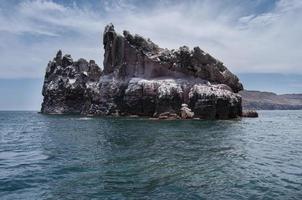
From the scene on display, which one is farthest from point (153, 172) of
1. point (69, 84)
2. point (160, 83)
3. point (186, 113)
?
point (69, 84)

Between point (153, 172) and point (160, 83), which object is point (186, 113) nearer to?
point (160, 83)

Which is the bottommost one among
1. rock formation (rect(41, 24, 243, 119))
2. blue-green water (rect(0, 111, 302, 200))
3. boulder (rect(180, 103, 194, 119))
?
blue-green water (rect(0, 111, 302, 200))

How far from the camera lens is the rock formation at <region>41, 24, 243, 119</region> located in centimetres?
8344

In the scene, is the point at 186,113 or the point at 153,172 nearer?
the point at 153,172

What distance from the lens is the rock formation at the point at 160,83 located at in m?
83.4

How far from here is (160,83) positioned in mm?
90312

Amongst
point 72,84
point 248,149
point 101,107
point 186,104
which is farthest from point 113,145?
point 72,84

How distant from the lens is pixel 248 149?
31.8 meters

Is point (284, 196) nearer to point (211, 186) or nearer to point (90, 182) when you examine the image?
point (211, 186)

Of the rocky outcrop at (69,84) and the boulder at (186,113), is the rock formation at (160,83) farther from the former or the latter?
the rocky outcrop at (69,84)

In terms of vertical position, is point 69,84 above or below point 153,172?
above

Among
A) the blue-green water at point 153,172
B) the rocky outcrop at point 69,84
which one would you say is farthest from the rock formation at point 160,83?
the blue-green water at point 153,172

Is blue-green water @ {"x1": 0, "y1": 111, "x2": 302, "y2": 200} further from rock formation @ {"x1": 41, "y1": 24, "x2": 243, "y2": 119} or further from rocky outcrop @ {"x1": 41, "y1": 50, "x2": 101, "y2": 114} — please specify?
rocky outcrop @ {"x1": 41, "y1": 50, "x2": 101, "y2": 114}

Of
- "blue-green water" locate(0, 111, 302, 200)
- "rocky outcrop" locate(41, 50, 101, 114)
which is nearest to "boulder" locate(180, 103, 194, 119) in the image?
"blue-green water" locate(0, 111, 302, 200)
